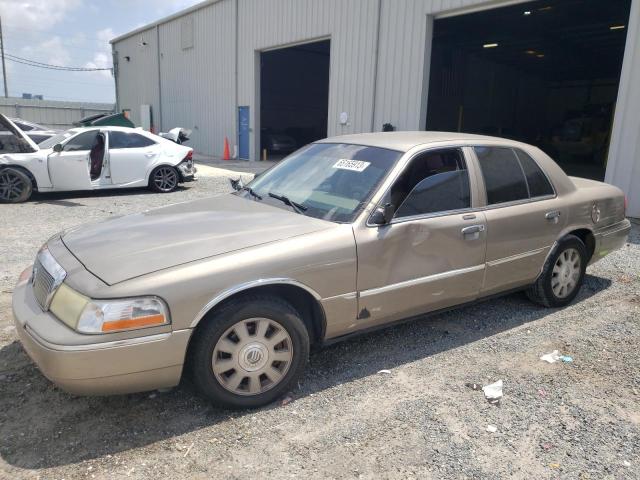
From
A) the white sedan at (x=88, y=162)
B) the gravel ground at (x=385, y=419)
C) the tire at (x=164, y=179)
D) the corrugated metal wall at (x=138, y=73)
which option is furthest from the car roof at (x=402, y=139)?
the corrugated metal wall at (x=138, y=73)

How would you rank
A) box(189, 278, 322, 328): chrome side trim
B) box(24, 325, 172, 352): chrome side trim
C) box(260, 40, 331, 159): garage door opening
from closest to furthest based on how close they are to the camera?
box(24, 325, 172, 352): chrome side trim
box(189, 278, 322, 328): chrome side trim
box(260, 40, 331, 159): garage door opening

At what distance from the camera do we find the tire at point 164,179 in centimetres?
1111

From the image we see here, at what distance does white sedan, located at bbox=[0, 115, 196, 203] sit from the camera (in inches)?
365

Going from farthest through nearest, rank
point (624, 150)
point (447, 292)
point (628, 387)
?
point (624, 150), point (447, 292), point (628, 387)

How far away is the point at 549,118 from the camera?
31.2 meters

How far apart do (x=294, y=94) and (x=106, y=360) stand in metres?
26.2

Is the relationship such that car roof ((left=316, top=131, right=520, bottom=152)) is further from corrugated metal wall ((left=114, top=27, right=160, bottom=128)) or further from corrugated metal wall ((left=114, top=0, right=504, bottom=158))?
corrugated metal wall ((left=114, top=27, right=160, bottom=128))

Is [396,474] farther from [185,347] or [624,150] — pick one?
[624,150]

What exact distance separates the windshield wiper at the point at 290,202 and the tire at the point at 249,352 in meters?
0.79

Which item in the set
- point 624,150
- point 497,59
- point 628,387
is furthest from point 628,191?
point 497,59

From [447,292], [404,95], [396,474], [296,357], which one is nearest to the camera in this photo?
A: [396,474]

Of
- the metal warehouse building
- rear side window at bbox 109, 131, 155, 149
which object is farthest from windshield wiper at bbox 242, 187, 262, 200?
the metal warehouse building

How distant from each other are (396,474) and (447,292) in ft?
5.13

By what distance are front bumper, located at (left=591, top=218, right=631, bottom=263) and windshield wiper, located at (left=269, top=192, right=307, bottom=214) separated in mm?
3082
